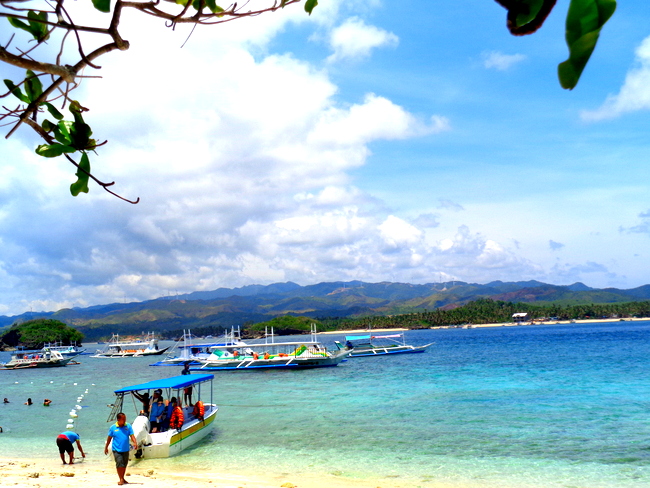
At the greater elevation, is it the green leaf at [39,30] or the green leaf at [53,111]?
the green leaf at [39,30]

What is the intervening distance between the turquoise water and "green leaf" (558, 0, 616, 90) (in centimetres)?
1313

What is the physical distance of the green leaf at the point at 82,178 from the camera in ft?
8.28

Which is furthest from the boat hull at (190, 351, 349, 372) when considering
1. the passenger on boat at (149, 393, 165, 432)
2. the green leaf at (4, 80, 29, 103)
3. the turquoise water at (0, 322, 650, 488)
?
the green leaf at (4, 80, 29, 103)

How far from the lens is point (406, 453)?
50.7ft

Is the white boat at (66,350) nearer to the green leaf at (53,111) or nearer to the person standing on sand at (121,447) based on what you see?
the person standing on sand at (121,447)

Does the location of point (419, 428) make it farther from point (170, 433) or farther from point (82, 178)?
point (82, 178)

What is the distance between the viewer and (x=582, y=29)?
108 cm

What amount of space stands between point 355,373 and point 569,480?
92.4 feet

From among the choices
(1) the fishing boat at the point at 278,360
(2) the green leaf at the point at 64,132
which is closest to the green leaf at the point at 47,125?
(2) the green leaf at the point at 64,132

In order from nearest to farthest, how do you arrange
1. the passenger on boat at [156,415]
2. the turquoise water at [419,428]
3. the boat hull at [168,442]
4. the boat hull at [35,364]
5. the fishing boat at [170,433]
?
the turquoise water at [419,428] < the fishing boat at [170,433] < the boat hull at [168,442] < the passenger on boat at [156,415] < the boat hull at [35,364]

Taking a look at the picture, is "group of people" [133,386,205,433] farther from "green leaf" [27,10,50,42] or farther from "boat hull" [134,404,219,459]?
"green leaf" [27,10,50,42]

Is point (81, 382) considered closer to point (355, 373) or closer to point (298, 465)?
point (355, 373)

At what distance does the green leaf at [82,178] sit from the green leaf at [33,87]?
1.90 feet

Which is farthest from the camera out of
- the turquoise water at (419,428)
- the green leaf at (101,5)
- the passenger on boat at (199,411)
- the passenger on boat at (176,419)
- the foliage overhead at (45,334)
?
the foliage overhead at (45,334)
